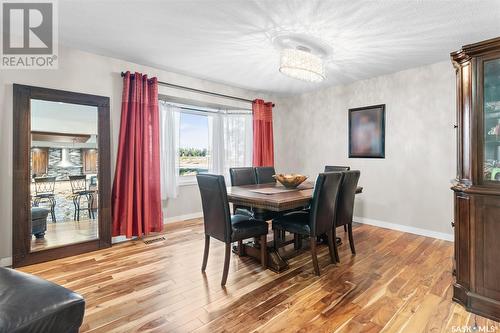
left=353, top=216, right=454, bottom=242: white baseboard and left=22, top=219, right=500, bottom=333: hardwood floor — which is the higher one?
left=353, top=216, right=454, bottom=242: white baseboard

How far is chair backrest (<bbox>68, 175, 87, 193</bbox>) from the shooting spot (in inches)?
118

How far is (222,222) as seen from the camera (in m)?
2.22

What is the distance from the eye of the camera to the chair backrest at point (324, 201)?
230cm

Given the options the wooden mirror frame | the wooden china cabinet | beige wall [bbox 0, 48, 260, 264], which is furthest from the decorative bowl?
the wooden mirror frame

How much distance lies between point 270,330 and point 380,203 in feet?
10.2

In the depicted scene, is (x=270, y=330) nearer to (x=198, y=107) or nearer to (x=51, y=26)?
(x=51, y=26)

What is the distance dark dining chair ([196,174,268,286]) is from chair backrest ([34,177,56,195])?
1802 mm

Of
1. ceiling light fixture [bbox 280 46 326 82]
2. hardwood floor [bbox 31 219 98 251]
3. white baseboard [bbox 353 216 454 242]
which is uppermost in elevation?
ceiling light fixture [bbox 280 46 326 82]

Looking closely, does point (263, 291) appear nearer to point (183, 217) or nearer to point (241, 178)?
point (241, 178)

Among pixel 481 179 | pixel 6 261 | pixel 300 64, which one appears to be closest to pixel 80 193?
pixel 6 261

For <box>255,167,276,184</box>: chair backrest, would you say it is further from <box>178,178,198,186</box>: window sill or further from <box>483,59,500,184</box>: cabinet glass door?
<box>483,59,500,184</box>: cabinet glass door

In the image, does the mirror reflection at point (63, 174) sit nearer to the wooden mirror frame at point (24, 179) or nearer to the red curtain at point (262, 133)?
the wooden mirror frame at point (24, 179)

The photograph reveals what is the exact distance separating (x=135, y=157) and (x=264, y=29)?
2218 mm

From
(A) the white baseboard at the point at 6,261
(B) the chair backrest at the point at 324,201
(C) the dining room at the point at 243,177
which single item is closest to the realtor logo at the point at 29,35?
(C) the dining room at the point at 243,177
